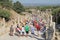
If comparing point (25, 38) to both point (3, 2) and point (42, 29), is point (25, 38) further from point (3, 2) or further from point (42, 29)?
point (3, 2)

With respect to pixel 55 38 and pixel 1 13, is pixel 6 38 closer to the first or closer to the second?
pixel 55 38

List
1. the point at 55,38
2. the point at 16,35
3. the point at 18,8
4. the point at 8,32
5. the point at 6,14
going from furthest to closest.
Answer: the point at 18,8, the point at 6,14, the point at 8,32, the point at 16,35, the point at 55,38

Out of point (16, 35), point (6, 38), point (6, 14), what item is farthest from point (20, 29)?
point (6, 14)

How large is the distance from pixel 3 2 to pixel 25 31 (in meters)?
30.1

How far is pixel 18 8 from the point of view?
56562 mm

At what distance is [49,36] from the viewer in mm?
16078

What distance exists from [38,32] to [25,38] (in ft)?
5.17

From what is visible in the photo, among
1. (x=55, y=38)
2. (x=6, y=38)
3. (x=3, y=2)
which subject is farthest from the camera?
(x=3, y=2)

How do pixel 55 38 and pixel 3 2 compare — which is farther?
pixel 3 2

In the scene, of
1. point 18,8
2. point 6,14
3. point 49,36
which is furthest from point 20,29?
point 18,8

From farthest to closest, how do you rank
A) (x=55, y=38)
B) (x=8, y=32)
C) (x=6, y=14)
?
(x=6, y=14) < (x=8, y=32) < (x=55, y=38)

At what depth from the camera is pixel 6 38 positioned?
17500mm

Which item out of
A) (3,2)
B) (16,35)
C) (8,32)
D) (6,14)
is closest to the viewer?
(16,35)

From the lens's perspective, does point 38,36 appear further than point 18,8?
No
